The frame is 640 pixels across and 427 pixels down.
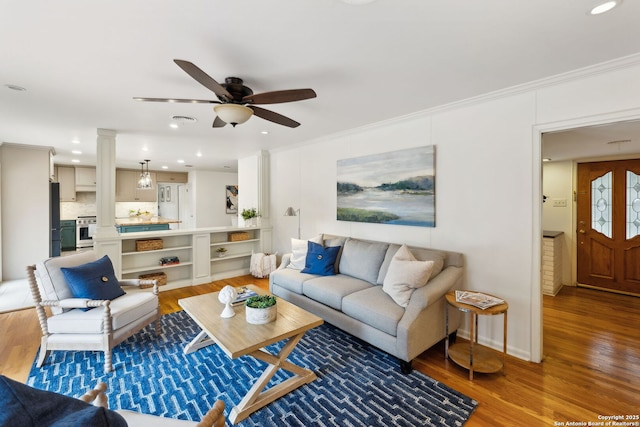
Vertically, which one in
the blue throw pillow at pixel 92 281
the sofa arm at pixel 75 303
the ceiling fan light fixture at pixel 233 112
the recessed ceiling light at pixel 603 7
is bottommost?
the sofa arm at pixel 75 303

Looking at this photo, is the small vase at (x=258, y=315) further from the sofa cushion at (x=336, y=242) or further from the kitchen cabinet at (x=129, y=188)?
the kitchen cabinet at (x=129, y=188)

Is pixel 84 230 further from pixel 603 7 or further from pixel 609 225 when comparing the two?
pixel 609 225

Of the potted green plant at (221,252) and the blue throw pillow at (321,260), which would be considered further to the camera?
the potted green plant at (221,252)

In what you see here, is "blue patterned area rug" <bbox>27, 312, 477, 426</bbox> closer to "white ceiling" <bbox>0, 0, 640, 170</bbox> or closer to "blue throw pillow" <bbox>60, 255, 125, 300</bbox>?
"blue throw pillow" <bbox>60, 255, 125, 300</bbox>

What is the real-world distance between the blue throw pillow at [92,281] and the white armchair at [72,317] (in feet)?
0.25

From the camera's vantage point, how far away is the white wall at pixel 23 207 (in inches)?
198

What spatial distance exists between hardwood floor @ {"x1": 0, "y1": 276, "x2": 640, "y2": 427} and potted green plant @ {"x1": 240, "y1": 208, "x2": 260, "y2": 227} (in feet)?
7.59

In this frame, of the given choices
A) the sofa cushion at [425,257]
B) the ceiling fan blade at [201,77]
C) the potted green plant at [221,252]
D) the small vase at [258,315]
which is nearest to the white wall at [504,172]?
the sofa cushion at [425,257]

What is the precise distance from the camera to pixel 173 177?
895 centimetres

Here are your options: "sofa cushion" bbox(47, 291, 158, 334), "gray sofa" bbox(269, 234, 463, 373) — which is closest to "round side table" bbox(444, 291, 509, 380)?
"gray sofa" bbox(269, 234, 463, 373)

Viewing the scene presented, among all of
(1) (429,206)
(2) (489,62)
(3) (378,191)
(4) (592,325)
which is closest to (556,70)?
(2) (489,62)

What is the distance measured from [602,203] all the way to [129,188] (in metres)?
10.6

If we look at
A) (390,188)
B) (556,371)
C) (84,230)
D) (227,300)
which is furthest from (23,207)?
(556,371)

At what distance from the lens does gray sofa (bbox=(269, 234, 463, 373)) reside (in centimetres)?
243
